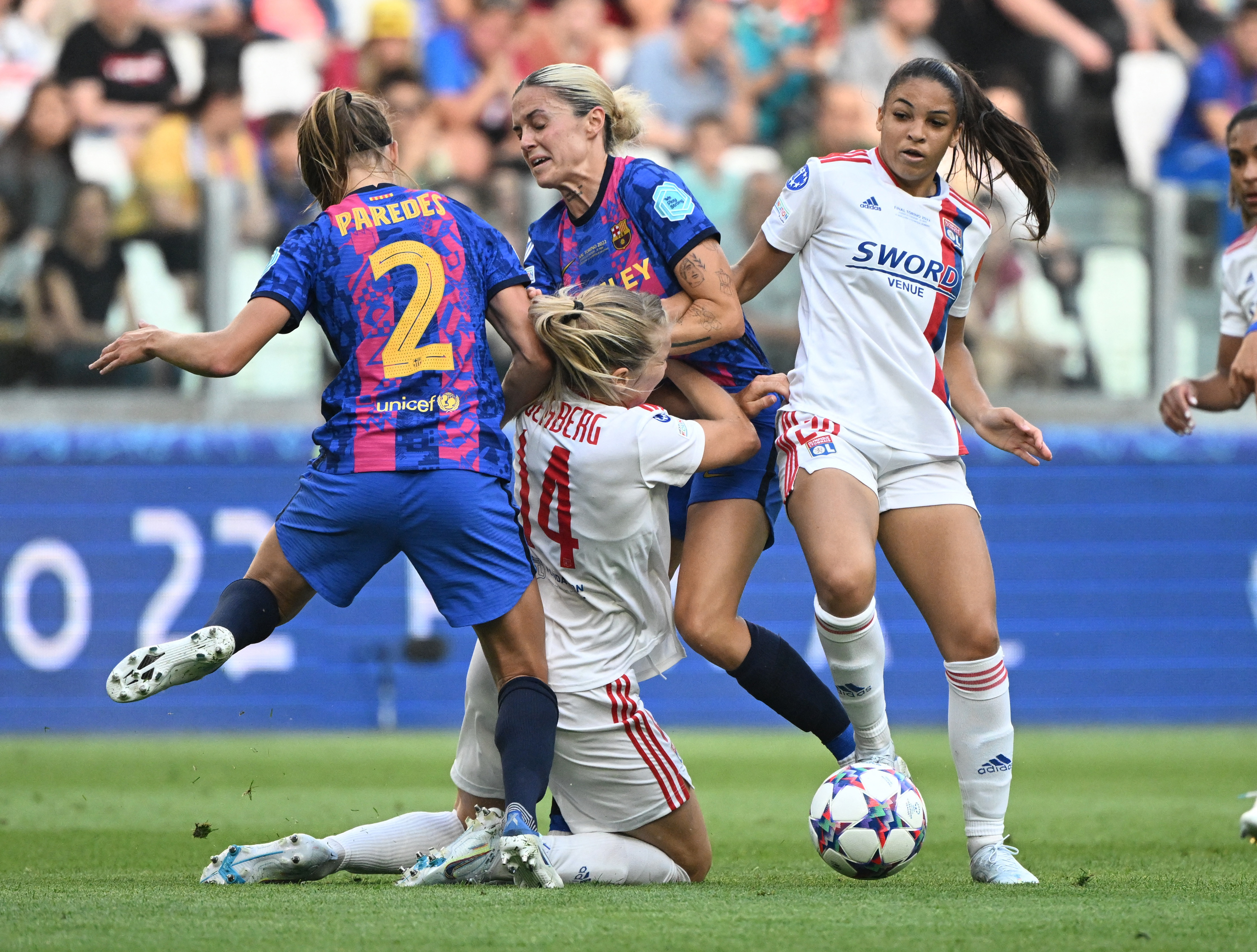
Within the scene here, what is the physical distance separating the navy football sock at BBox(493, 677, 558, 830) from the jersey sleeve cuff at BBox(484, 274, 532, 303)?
1019 millimetres

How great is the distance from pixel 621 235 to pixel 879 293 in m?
0.76

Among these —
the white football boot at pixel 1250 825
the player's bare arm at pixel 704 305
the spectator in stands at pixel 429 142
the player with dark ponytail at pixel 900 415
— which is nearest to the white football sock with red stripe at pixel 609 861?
the player with dark ponytail at pixel 900 415

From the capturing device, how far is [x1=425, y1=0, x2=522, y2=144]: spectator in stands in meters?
10.7

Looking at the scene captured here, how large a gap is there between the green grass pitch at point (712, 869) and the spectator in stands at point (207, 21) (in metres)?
4.70

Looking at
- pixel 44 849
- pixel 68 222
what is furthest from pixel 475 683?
pixel 68 222

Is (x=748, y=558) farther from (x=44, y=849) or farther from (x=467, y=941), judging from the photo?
(x=44, y=849)

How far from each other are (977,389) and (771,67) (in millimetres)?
6720

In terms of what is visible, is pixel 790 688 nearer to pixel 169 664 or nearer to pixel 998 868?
pixel 998 868

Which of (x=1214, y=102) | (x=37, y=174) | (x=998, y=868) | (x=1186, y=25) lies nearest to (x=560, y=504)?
(x=998, y=868)

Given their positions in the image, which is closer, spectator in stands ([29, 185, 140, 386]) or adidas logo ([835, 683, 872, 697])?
adidas logo ([835, 683, 872, 697])

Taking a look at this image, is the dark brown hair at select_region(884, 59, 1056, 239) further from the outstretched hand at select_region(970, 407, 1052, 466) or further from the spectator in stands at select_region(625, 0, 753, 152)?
the spectator in stands at select_region(625, 0, 753, 152)

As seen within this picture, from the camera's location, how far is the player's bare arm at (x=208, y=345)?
387 cm

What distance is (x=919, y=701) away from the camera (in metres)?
9.47

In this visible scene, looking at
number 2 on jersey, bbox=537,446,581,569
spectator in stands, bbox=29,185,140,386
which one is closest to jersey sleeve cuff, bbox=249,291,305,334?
number 2 on jersey, bbox=537,446,581,569
